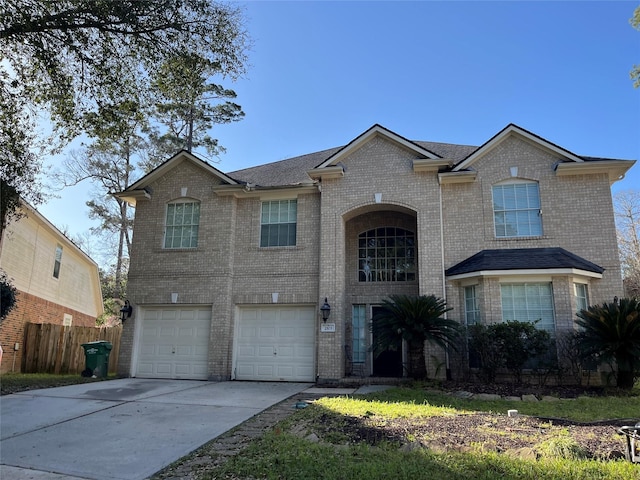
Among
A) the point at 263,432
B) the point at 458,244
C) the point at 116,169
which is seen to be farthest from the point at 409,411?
the point at 116,169

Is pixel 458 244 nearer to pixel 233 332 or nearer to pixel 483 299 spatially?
pixel 483 299

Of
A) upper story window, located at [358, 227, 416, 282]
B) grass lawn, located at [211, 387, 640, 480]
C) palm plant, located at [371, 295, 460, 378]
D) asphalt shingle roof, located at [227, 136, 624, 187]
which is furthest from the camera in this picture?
asphalt shingle roof, located at [227, 136, 624, 187]

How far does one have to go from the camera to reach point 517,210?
12969 millimetres

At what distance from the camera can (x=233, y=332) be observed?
14.0 metres

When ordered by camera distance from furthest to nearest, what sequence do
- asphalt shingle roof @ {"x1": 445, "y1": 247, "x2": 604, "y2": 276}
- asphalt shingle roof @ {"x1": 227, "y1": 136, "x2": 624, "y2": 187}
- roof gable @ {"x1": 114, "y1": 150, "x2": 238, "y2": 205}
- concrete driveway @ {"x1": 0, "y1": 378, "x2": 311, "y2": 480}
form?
1. asphalt shingle roof @ {"x1": 227, "y1": 136, "x2": 624, "y2": 187}
2. roof gable @ {"x1": 114, "y1": 150, "x2": 238, "y2": 205}
3. asphalt shingle roof @ {"x1": 445, "y1": 247, "x2": 604, "y2": 276}
4. concrete driveway @ {"x1": 0, "y1": 378, "x2": 311, "y2": 480}

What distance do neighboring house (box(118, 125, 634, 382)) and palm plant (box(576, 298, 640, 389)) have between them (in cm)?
115

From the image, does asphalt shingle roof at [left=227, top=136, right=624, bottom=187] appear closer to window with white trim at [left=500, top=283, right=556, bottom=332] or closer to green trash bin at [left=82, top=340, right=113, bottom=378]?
window with white trim at [left=500, top=283, right=556, bottom=332]

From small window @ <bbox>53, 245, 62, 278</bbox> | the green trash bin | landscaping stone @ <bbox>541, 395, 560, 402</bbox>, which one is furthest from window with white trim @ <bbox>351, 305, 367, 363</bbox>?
small window @ <bbox>53, 245, 62, 278</bbox>

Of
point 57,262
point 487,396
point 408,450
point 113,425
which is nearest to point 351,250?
point 487,396

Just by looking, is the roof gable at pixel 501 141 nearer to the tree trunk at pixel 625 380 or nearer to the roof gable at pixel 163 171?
the tree trunk at pixel 625 380

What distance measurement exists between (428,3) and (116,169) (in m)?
20.4

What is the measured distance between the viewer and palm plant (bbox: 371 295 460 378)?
11109mm

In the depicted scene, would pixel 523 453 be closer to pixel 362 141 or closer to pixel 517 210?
pixel 517 210

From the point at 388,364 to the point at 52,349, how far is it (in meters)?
12.3
